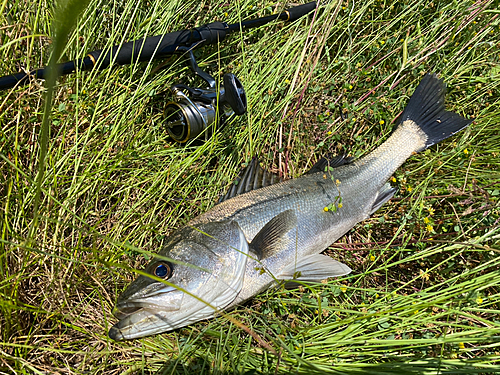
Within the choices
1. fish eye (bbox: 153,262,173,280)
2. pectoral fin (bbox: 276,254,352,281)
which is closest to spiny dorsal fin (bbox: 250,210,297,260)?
pectoral fin (bbox: 276,254,352,281)

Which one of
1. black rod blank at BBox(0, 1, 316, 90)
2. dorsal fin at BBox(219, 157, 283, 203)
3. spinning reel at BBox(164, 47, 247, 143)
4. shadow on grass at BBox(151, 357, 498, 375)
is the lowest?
shadow on grass at BBox(151, 357, 498, 375)

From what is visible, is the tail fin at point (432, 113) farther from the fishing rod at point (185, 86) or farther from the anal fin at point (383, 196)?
the fishing rod at point (185, 86)

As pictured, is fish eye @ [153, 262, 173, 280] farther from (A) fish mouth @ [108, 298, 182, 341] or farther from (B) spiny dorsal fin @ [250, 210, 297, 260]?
(B) spiny dorsal fin @ [250, 210, 297, 260]

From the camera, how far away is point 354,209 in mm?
2945

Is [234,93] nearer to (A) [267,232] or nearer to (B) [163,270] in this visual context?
(A) [267,232]

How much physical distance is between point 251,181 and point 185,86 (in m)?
1.02

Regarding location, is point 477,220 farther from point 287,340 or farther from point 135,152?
point 135,152

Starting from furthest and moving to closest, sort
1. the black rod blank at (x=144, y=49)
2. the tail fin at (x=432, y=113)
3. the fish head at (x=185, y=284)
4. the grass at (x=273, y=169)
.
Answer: the tail fin at (x=432, y=113), the black rod blank at (x=144, y=49), the grass at (x=273, y=169), the fish head at (x=185, y=284)

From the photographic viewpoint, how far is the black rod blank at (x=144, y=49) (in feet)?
7.85

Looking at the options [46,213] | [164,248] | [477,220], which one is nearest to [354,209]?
[477,220]

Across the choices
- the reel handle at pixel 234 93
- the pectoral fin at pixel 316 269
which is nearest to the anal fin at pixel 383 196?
the pectoral fin at pixel 316 269

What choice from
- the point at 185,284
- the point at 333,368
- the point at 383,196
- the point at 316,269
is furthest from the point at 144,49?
the point at 333,368

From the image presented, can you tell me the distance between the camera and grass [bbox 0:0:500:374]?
2240 mm

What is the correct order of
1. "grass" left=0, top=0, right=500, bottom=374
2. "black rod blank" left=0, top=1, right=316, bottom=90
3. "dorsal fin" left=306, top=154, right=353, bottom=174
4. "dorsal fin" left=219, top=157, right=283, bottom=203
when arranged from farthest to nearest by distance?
"dorsal fin" left=306, top=154, right=353, bottom=174, "dorsal fin" left=219, top=157, right=283, bottom=203, "black rod blank" left=0, top=1, right=316, bottom=90, "grass" left=0, top=0, right=500, bottom=374
